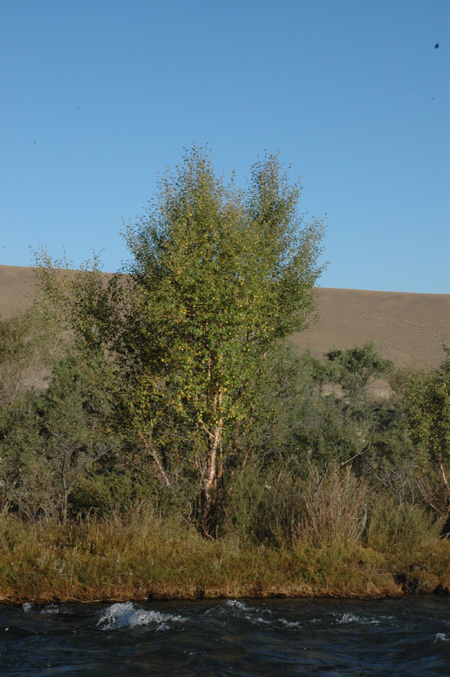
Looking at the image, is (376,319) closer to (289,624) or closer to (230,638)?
(289,624)

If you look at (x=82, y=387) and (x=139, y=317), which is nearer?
(x=139, y=317)

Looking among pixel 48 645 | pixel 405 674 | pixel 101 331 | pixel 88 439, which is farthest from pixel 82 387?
pixel 405 674

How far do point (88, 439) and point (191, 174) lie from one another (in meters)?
7.07

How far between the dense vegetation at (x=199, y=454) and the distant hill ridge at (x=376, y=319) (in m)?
76.1

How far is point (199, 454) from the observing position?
15.4 m

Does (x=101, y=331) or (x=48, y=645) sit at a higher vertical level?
(x=101, y=331)

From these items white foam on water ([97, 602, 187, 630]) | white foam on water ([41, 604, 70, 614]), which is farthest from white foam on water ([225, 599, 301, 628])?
white foam on water ([41, 604, 70, 614])

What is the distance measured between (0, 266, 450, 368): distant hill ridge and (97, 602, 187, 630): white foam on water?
82.7 meters

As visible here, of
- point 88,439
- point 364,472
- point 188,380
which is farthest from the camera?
point 364,472

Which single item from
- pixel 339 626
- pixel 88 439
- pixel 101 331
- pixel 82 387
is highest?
pixel 101 331

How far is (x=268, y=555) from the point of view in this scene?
44.4ft

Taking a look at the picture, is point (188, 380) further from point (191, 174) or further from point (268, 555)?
point (191, 174)

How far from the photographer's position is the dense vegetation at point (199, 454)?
42.4ft

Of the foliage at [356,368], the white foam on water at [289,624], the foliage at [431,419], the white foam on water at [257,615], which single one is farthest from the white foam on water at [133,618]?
the foliage at [356,368]
